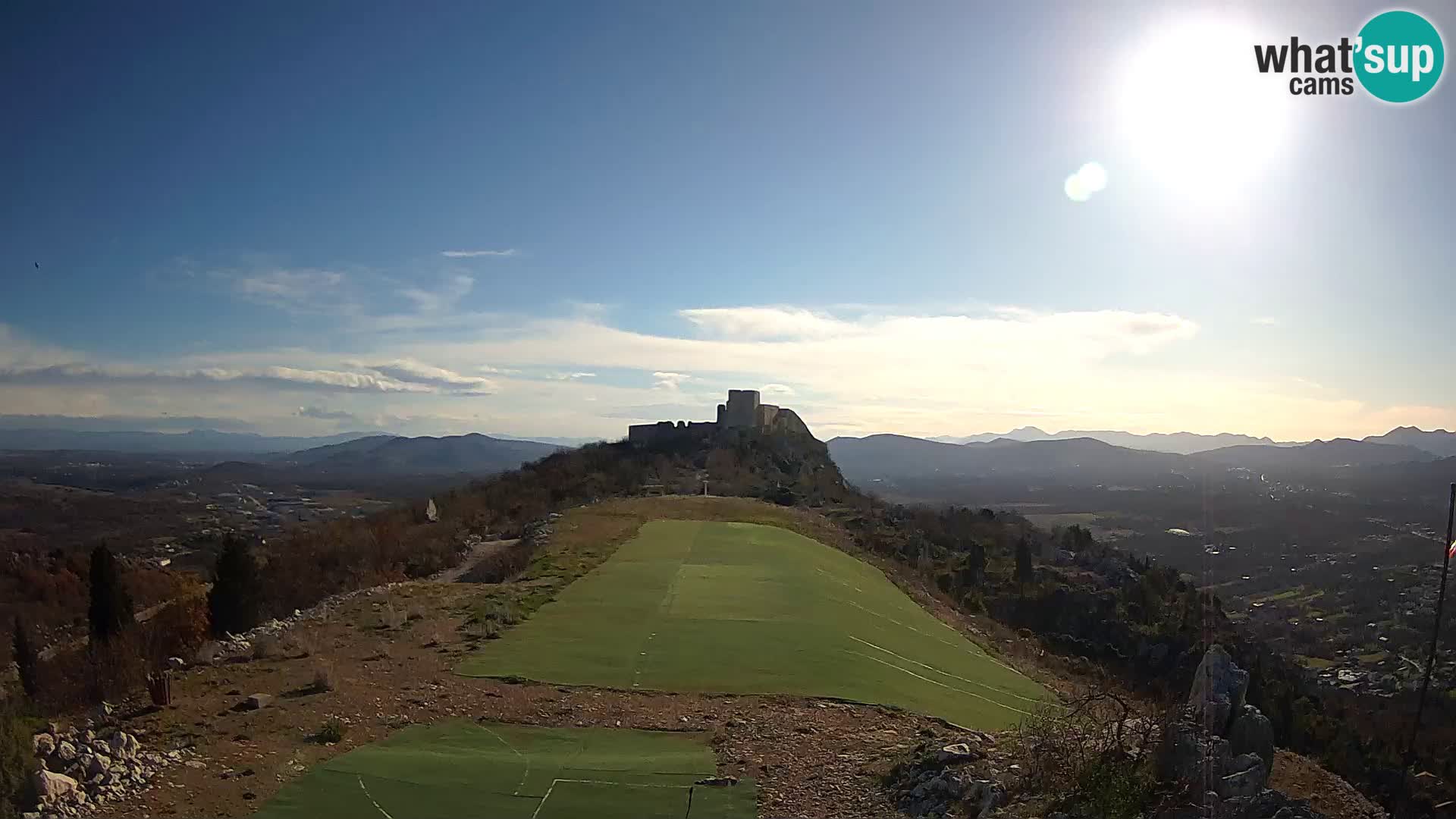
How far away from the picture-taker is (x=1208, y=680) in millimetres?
7793

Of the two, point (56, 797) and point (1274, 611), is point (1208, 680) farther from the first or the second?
point (1274, 611)

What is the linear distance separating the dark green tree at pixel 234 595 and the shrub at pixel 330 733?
33.9ft

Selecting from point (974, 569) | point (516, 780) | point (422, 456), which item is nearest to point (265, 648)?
point (516, 780)

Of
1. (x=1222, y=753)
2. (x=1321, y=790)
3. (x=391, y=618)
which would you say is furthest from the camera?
(x=391, y=618)

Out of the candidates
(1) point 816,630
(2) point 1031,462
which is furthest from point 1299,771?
(2) point 1031,462

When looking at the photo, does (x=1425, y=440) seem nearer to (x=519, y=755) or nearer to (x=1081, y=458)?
(x=1081, y=458)

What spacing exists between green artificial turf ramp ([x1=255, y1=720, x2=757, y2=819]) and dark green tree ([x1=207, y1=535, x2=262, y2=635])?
446 inches

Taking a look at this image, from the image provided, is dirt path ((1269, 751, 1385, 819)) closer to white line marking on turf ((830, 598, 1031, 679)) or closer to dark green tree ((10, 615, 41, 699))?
white line marking on turf ((830, 598, 1031, 679))

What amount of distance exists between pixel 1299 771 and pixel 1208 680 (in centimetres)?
177

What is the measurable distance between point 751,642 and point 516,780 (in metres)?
6.23

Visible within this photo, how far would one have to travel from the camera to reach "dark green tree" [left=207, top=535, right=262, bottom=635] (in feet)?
58.8

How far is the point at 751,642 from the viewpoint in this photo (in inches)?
533

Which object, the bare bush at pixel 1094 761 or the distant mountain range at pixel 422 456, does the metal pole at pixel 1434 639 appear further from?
the distant mountain range at pixel 422 456

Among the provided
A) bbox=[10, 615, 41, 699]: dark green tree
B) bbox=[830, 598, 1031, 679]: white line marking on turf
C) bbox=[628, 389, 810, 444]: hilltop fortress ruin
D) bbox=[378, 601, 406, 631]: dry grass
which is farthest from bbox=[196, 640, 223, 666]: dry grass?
bbox=[628, 389, 810, 444]: hilltop fortress ruin
